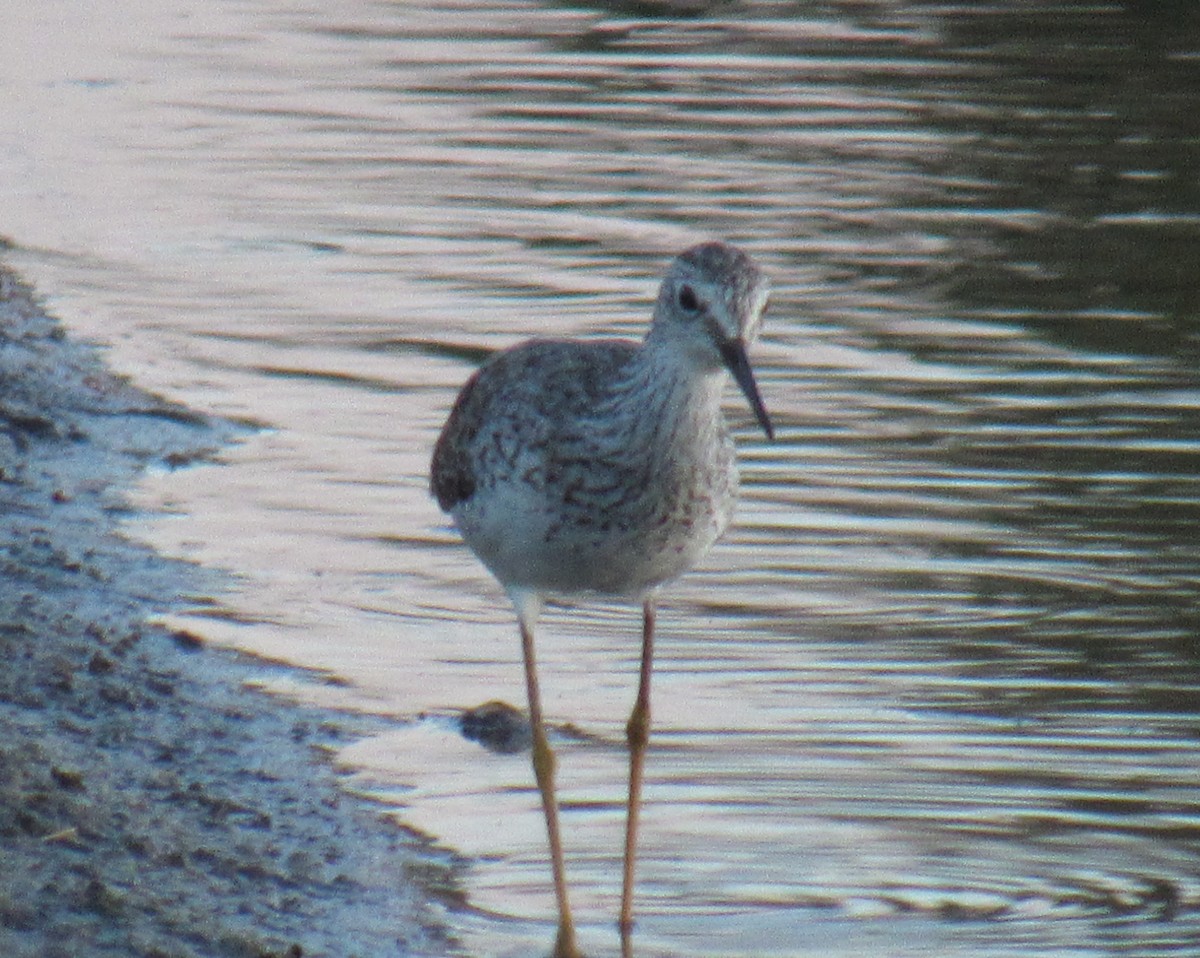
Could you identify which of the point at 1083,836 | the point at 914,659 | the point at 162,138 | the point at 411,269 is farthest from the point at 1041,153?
the point at 1083,836

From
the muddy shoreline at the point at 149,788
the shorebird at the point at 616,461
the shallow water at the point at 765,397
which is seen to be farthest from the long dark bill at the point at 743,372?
the muddy shoreline at the point at 149,788

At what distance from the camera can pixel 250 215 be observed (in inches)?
600

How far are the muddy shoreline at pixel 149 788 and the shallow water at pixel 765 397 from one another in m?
0.23

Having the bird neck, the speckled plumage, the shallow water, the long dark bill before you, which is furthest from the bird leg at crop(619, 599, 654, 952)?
the long dark bill

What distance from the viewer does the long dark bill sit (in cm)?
633

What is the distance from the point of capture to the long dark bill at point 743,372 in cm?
633

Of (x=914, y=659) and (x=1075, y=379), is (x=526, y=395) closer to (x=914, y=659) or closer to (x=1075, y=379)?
(x=914, y=659)

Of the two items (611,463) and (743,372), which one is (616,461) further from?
(743,372)

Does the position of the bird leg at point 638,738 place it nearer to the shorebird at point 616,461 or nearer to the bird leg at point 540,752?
the shorebird at point 616,461

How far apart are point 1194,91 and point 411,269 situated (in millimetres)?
6787

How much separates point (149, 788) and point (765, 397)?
15.5 ft

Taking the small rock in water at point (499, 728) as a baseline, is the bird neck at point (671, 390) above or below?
above

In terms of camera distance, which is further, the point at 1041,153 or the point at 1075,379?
the point at 1041,153

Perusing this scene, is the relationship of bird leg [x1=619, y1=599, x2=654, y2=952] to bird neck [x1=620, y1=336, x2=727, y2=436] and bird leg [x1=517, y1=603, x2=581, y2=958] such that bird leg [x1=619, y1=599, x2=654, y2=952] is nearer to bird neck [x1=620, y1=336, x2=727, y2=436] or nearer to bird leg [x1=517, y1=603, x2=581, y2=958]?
bird leg [x1=517, y1=603, x2=581, y2=958]
